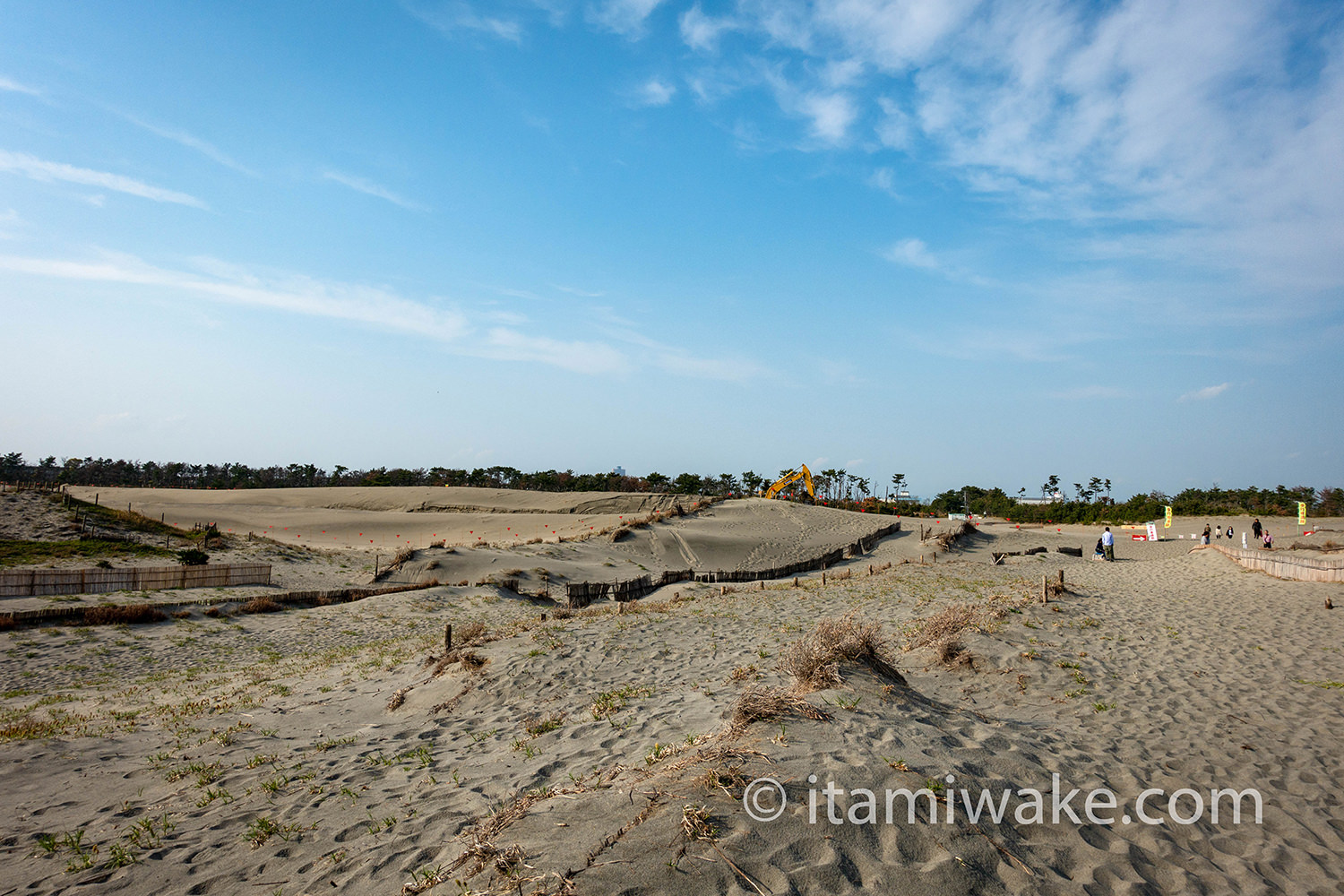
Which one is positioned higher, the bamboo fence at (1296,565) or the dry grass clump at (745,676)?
the bamboo fence at (1296,565)

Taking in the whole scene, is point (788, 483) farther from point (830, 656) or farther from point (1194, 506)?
point (830, 656)

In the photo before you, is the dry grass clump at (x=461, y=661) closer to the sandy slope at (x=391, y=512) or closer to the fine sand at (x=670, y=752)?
the fine sand at (x=670, y=752)

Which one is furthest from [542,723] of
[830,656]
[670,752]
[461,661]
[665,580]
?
[665,580]

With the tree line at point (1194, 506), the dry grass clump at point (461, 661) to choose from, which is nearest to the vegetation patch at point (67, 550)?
the dry grass clump at point (461, 661)

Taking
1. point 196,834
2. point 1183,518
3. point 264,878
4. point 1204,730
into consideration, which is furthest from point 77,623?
point 1183,518

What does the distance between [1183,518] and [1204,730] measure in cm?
5822

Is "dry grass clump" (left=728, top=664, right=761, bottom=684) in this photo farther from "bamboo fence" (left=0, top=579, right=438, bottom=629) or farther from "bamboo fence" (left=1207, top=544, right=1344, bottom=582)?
"bamboo fence" (left=1207, top=544, right=1344, bottom=582)

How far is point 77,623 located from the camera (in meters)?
17.6

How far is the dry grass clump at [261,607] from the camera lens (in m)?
20.5

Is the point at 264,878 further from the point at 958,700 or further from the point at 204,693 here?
the point at 204,693

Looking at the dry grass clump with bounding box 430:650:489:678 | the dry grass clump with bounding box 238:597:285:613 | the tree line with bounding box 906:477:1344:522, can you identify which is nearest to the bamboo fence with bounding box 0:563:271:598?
the dry grass clump with bounding box 238:597:285:613

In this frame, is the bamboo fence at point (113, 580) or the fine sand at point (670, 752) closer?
the fine sand at point (670, 752)
